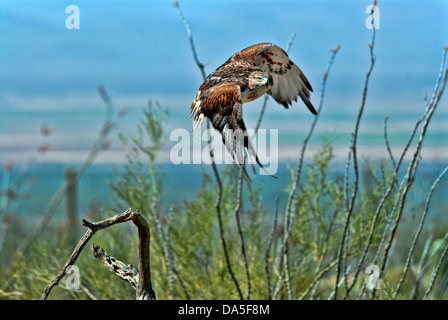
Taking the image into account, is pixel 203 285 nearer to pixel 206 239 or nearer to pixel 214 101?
pixel 206 239

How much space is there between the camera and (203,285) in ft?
6.56

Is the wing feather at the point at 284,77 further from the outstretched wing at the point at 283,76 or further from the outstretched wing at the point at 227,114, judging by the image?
the outstretched wing at the point at 227,114

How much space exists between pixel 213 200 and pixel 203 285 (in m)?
0.33

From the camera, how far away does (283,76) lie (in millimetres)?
868

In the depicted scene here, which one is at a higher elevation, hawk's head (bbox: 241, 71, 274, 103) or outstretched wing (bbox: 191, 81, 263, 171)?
hawk's head (bbox: 241, 71, 274, 103)

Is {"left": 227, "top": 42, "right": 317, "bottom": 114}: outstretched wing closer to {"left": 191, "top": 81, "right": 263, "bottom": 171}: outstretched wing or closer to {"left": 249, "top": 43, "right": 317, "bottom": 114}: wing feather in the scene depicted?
{"left": 249, "top": 43, "right": 317, "bottom": 114}: wing feather

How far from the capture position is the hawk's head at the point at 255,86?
2.15 ft

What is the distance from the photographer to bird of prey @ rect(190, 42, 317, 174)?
58cm
